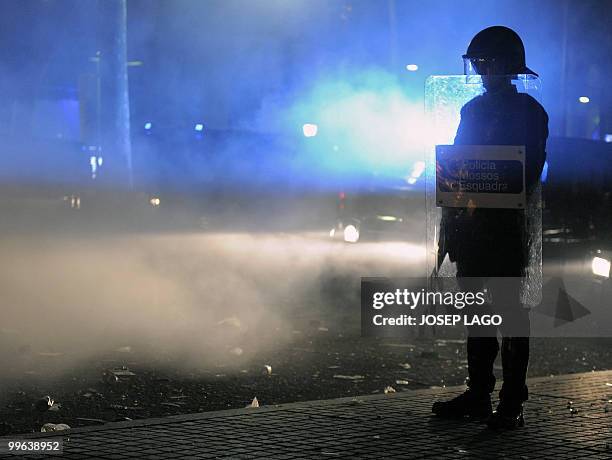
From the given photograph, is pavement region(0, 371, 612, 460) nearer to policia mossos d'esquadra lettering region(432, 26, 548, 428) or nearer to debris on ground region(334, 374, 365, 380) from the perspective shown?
policia mossos d'esquadra lettering region(432, 26, 548, 428)

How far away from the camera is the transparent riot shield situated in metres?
4.62

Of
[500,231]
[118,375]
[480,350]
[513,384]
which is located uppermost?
[500,231]

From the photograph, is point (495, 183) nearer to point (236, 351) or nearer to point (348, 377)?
point (348, 377)

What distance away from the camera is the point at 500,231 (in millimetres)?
4680

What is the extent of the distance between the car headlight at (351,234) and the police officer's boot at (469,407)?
12295 mm

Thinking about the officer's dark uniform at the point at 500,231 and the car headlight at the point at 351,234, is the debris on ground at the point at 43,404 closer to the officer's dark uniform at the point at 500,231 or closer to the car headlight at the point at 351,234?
the officer's dark uniform at the point at 500,231

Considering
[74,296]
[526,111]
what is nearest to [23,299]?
[74,296]

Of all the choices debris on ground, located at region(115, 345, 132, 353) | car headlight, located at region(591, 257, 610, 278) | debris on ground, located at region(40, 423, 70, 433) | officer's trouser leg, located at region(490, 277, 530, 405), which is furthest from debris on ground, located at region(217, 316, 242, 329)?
officer's trouser leg, located at region(490, 277, 530, 405)

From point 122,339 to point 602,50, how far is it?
653 inches

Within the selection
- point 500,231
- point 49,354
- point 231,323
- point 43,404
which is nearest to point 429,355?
point 231,323

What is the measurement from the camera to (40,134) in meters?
10.9

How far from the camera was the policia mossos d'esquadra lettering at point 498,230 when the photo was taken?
4609 millimetres

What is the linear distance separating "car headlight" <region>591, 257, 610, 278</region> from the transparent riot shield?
12.5ft

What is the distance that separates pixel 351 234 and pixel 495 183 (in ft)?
41.3
